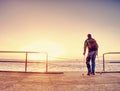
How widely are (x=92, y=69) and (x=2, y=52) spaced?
15.7 ft

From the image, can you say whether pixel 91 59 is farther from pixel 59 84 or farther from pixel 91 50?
pixel 59 84

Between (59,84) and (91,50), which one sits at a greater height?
(91,50)

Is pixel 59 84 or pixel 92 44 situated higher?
pixel 92 44

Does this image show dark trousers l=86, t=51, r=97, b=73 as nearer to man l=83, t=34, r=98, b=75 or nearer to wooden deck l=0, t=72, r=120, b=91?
man l=83, t=34, r=98, b=75

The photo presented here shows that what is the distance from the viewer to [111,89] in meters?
6.42

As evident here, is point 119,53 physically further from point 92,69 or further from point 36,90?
point 36,90

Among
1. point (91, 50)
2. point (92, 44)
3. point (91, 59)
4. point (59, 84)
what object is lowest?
point (59, 84)

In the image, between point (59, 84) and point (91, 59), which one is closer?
point (59, 84)

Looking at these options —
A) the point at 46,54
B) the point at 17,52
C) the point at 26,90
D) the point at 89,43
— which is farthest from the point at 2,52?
the point at 26,90

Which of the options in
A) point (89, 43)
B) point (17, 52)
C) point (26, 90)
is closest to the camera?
point (26, 90)

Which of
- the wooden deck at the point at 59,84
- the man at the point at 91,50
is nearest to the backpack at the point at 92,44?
the man at the point at 91,50

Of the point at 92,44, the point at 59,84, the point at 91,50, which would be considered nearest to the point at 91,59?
the point at 91,50

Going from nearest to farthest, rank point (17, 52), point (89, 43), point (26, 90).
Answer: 1. point (26, 90)
2. point (89, 43)
3. point (17, 52)

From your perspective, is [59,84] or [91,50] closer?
[59,84]
